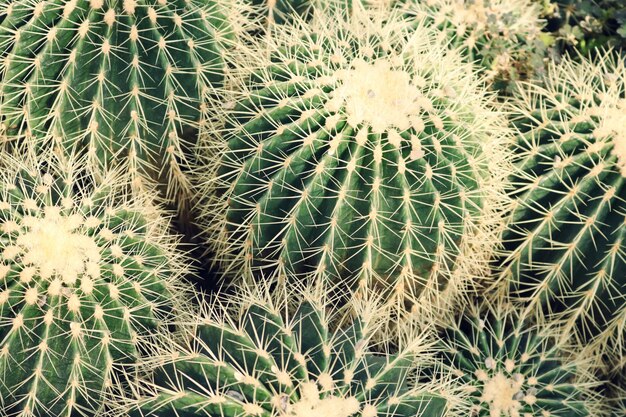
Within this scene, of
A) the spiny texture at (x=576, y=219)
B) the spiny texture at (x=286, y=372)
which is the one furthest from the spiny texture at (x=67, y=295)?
the spiny texture at (x=576, y=219)

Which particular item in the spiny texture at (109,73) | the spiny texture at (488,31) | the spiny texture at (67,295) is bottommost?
the spiny texture at (67,295)

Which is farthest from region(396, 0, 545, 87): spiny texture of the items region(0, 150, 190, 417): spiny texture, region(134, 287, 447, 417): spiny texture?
region(0, 150, 190, 417): spiny texture

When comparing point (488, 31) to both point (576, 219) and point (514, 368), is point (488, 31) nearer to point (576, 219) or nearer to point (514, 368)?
point (576, 219)

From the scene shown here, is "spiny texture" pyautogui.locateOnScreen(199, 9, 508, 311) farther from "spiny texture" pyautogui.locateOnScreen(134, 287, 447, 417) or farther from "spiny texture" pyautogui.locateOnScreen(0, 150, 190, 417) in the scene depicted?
"spiny texture" pyautogui.locateOnScreen(0, 150, 190, 417)

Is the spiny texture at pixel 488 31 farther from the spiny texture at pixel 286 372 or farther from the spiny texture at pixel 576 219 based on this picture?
the spiny texture at pixel 286 372

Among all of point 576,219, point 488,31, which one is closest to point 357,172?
point 576,219

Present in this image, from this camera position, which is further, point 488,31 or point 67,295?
point 488,31
